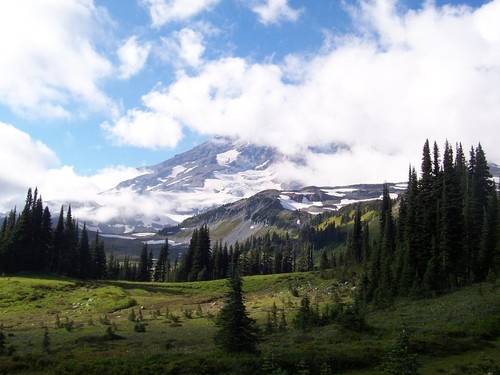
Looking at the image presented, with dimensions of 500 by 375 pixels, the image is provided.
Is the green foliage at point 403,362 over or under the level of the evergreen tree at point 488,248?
under

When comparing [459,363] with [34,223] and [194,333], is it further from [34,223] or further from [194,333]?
[34,223]

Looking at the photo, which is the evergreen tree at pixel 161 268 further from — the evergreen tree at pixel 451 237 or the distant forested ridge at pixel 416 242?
the evergreen tree at pixel 451 237

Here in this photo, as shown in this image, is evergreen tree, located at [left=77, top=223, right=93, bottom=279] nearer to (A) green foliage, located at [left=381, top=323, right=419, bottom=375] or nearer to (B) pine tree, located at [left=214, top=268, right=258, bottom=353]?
(B) pine tree, located at [left=214, top=268, right=258, bottom=353]

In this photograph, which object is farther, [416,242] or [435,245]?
[416,242]

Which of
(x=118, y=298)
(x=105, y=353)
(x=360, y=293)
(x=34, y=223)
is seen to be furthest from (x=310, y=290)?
(x=34, y=223)

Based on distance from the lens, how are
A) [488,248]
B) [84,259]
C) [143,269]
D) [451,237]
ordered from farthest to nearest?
[143,269] < [84,259] < [488,248] < [451,237]

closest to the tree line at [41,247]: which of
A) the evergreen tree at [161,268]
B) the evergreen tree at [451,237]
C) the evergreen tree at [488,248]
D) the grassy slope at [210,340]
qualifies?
the evergreen tree at [161,268]

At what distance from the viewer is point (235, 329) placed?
28.9 meters

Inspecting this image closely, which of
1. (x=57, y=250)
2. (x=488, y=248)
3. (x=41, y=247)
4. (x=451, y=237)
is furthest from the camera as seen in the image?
(x=57, y=250)

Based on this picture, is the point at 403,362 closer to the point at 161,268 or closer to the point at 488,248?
the point at 488,248

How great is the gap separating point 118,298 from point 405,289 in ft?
165

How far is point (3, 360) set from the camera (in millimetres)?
27562

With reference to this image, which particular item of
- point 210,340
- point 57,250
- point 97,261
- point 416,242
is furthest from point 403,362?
point 97,261

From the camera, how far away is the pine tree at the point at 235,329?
1123 inches
